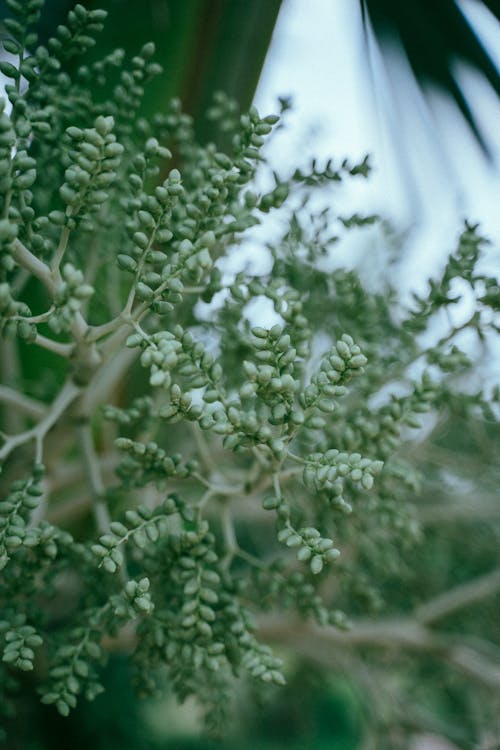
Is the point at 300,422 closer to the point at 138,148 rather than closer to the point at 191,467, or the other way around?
the point at 191,467

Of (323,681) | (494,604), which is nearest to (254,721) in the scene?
(323,681)

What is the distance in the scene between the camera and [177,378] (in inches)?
47.0

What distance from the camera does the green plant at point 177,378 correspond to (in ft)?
2.08

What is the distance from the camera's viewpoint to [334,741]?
155 inches

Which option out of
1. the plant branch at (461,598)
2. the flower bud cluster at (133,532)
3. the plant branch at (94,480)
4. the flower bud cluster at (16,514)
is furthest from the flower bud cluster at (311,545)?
the plant branch at (461,598)

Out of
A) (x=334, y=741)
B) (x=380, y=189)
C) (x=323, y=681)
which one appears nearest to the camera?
(x=380, y=189)

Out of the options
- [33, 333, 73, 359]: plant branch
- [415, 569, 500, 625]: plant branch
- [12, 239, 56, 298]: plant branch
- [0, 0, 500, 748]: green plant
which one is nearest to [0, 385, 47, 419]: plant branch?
[0, 0, 500, 748]: green plant

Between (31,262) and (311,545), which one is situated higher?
(31,262)

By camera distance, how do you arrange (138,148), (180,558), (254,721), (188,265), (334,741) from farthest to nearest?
(334,741) < (254,721) < (138,148) < (180,558) < (188,265)

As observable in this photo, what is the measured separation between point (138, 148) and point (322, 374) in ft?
1.61

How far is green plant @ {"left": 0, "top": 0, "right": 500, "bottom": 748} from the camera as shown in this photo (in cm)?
64

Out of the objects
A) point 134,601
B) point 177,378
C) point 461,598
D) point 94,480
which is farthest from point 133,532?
point 461,598

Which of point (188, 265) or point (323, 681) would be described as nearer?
point (188, 265)

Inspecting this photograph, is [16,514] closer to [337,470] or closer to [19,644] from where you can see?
[19,644]
